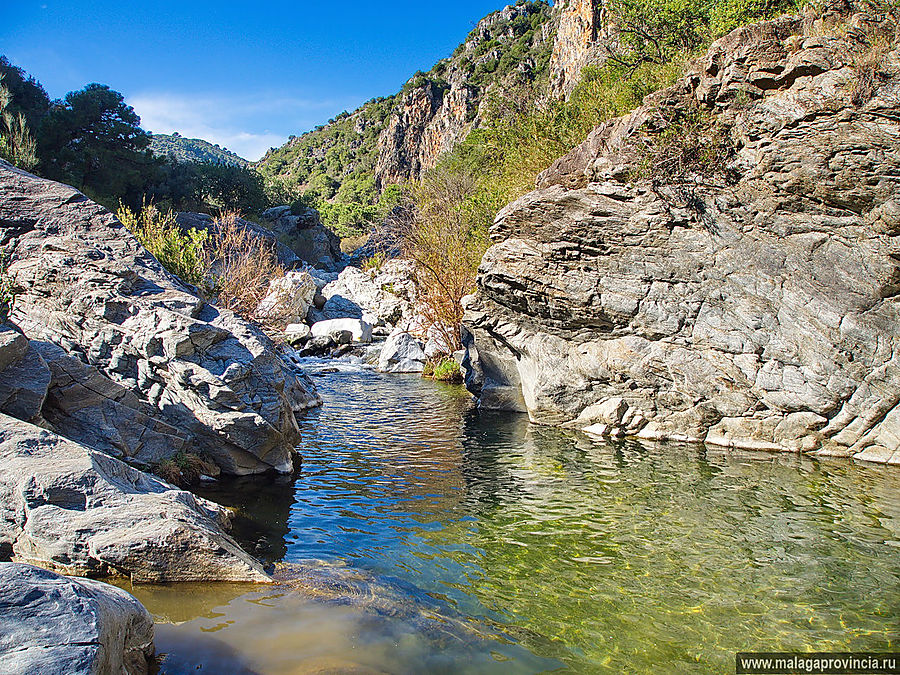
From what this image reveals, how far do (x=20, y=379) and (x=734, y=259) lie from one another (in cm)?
1208

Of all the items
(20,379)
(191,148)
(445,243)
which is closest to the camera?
(20,379)

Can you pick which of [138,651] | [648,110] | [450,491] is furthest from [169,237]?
[138,651]

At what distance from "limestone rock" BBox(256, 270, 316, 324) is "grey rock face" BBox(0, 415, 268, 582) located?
13.6 metres

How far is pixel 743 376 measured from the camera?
37.3 ft

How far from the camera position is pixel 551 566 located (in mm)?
6293

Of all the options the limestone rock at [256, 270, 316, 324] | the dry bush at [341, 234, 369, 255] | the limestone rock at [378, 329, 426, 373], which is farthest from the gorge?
the dry bush at [341, 234, 369, 255]

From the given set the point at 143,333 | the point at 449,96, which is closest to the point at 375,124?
the point at 449,96

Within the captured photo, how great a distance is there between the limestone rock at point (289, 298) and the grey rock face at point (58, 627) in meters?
16.0

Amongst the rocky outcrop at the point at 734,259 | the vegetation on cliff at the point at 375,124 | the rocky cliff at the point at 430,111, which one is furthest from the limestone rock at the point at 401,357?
the rocky cliff at the point at 430,111

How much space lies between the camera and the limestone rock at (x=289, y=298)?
21.0 m

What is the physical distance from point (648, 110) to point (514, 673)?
467 inches

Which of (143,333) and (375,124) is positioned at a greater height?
(375,124)

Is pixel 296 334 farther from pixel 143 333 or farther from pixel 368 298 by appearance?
pixel 143 333

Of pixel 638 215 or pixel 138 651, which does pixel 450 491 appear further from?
pixel 638 215
